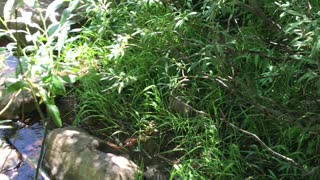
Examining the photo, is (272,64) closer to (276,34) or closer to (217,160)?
(276,34)

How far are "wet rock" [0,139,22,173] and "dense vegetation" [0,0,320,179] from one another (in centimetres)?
53

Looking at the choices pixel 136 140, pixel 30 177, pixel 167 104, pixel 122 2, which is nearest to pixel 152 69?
pixel 167 104

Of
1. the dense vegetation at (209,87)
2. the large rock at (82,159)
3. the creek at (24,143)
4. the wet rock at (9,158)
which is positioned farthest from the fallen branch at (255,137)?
the wet rock at (9,158)

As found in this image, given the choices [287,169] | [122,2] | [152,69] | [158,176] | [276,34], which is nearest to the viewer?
[287,169]

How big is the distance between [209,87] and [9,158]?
1.56 meters

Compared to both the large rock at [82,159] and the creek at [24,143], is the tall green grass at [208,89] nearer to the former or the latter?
the large rock at [82,159]

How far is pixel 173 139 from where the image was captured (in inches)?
131

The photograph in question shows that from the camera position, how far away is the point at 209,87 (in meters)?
3.53

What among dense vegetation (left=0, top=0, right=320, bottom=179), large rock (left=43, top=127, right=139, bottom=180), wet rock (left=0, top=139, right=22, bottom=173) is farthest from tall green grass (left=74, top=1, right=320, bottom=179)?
wet rock (left=0, top=139, right=22, bottom=173)

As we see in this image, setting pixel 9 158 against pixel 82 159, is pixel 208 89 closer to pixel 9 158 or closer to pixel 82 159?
pixel 82 159

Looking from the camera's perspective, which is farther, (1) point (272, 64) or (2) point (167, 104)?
(2) point (167, 104)

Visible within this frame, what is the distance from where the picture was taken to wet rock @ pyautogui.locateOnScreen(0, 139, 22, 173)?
3430 millimetres

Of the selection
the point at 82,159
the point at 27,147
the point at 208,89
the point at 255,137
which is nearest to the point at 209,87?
the point at 208,89

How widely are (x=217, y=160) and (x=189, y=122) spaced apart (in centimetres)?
42
